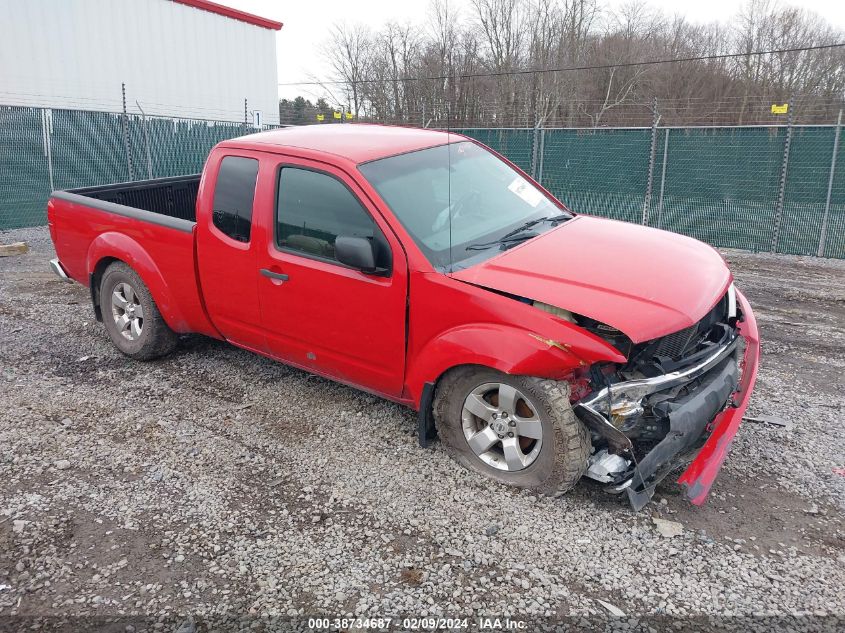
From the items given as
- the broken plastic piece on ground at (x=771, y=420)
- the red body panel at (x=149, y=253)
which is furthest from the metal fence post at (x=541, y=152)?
the red body panel at (x=149, y=253)

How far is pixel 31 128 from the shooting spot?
1267 centimetres

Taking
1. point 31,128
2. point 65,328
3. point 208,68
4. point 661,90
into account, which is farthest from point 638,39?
point 65,328

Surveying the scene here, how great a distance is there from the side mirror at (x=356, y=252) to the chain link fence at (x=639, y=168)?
371 inches

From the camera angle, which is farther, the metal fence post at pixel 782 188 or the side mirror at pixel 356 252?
the metal fence post at pixel 782 188

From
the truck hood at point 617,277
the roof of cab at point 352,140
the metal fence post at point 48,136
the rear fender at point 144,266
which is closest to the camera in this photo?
the truck hood at point 617,277

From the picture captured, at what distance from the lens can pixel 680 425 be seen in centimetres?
322

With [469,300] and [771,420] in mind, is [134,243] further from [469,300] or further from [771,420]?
[771,420]

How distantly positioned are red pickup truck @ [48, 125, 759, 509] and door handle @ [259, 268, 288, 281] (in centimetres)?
3

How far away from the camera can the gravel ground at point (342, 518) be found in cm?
286

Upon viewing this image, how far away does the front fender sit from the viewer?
3195mm

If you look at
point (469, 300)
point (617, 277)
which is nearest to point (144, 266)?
point (469, 300)

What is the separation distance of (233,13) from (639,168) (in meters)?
17.0

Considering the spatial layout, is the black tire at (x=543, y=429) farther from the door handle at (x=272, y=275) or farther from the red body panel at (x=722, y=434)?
the door handle at (x=272, y=275)

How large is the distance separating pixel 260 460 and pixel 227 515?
1.92 ft
